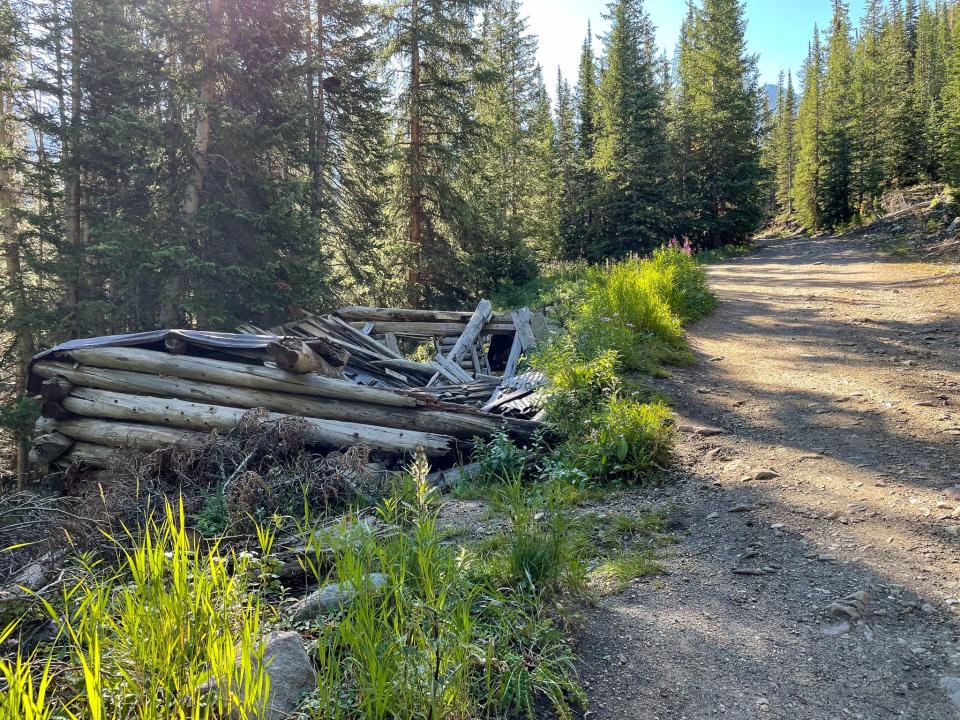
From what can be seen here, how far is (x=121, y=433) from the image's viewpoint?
23.9ft

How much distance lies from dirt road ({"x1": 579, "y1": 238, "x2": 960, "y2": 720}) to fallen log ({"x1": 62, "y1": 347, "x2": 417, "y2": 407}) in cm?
364

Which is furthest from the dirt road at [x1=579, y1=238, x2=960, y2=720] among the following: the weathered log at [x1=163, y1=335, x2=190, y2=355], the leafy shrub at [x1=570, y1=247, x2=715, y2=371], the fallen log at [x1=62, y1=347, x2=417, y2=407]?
the weathered log at [x1=163, y1=335, x2=190, y2=355]

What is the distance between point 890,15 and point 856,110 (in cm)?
4955

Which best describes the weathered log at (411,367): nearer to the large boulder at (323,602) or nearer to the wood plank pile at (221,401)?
the wood plank pile at (221,401)

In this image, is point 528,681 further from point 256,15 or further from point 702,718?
point 256,15

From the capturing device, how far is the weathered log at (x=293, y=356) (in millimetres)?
7159

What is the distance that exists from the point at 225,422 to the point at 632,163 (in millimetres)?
25780

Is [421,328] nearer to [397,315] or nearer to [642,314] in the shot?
[397,315]

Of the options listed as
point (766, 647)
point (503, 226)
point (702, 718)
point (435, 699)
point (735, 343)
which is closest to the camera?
point (435, 699)

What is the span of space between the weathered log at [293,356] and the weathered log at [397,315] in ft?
20.3

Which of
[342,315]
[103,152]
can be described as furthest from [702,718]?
[103,152]

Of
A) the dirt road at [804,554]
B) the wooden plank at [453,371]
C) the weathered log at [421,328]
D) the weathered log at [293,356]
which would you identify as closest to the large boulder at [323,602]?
the dirt road at [804,554]

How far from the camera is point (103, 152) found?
13.0 m

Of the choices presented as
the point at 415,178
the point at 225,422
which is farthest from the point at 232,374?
the point at 415,178
